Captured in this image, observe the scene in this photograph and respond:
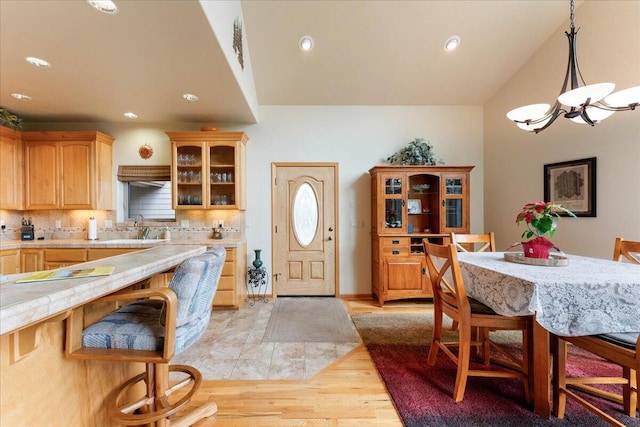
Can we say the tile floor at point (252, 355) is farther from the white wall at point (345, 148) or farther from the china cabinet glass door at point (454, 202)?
the china cabinet glass door at point (454, 202)

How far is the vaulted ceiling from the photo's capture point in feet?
6.75

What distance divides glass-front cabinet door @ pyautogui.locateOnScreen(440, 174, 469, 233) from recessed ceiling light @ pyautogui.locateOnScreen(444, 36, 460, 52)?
1523mm

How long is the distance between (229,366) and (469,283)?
6.37ft

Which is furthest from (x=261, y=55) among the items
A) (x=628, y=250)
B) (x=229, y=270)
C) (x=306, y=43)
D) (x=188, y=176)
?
(x=628, y=250)

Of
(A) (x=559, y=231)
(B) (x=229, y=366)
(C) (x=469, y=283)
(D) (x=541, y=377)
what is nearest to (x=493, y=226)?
(A) (x=559, y=231)

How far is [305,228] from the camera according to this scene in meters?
4.16

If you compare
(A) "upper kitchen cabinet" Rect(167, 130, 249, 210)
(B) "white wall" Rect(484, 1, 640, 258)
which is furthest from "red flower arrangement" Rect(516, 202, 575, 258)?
(A) "upper kitchen cabinet" Rect(167, 130, 249, 210)

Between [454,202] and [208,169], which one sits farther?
[454,202]

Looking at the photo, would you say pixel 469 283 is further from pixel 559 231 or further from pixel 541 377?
pixel 559 231

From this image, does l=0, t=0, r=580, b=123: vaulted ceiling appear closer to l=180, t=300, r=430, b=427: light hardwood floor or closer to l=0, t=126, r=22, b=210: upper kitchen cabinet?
l=0, t=126, r=22, b=210: upper kitchen cabinet

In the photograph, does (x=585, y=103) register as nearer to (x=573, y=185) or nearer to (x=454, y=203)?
(x=573, y=185)

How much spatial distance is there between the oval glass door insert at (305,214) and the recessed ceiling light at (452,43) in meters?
2.43

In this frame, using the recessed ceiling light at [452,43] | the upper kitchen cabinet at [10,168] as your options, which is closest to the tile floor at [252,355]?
the upper kitchen cabinet at [10,168]

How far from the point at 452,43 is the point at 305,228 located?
2.96m
